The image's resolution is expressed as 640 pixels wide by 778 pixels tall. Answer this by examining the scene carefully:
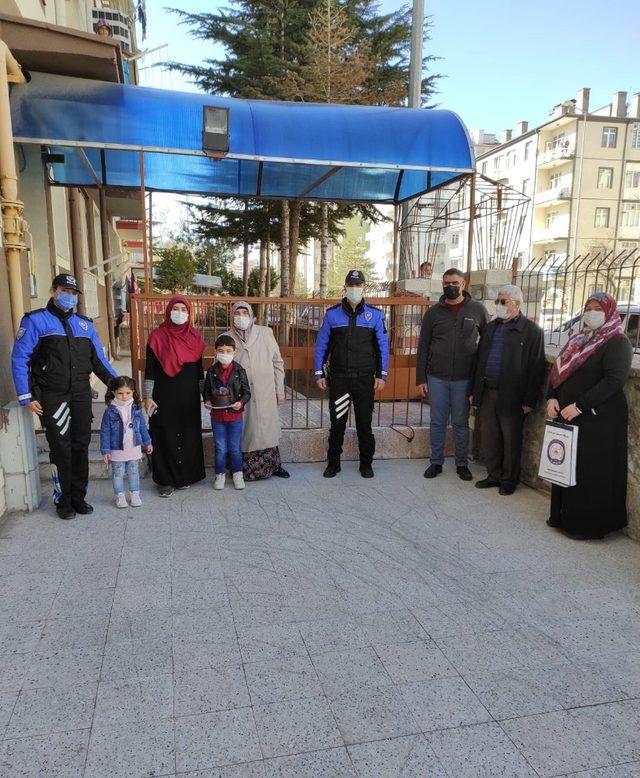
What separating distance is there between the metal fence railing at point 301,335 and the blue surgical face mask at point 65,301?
3.72 feet

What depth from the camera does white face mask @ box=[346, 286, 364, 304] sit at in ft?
16.9

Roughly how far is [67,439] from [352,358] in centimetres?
253

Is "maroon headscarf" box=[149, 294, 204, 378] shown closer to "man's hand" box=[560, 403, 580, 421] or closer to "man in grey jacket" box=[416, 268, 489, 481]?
"man in grey jacket" box=[416, 268, 489, 481]

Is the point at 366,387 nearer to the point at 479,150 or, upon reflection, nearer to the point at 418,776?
the point at 418,776

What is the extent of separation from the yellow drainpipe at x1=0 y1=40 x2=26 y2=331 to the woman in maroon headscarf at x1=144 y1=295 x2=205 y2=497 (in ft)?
3.96

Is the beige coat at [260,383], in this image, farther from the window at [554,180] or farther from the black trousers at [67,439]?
the window at [554,180]

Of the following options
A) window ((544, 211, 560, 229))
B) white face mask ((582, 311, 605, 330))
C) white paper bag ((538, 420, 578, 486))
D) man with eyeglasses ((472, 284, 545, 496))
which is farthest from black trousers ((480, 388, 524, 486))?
window ((544, 211, 560, 229))

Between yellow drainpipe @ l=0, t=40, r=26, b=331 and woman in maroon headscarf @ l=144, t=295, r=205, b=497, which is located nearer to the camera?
yellow drainpipe @ l=0, t=40, r=26, b=331

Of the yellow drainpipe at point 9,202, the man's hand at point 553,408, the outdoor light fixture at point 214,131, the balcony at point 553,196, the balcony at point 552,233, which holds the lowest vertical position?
the man's hand at point 553,408

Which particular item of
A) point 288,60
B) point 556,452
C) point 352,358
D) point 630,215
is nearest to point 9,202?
point 352,358

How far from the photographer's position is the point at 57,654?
8.80ft

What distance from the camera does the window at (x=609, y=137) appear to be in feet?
135

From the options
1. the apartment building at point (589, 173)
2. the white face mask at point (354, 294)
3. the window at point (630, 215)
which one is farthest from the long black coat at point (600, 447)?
the window at point (630, 215)

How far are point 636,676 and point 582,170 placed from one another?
46070mm
